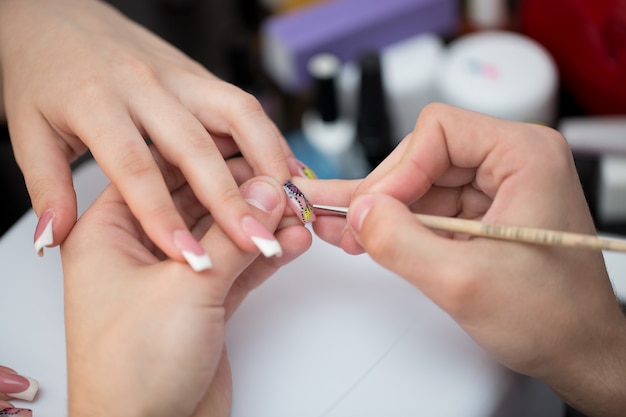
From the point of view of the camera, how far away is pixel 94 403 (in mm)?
465

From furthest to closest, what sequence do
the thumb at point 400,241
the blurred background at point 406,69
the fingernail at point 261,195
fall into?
the blurred background at point 406,69 < the fingernail at point 261,195 < the thumb at point 400,241

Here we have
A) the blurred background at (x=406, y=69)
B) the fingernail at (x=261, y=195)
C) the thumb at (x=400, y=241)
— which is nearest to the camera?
the thumb at (x=400, y=241)

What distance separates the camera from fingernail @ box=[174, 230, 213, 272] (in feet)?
1.61

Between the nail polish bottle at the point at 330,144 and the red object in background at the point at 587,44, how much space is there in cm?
35

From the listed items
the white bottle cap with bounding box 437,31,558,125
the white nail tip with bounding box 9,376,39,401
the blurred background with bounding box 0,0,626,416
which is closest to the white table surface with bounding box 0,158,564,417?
the white nail tip with bounding box 9,376,39,401

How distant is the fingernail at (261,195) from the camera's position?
0.55m

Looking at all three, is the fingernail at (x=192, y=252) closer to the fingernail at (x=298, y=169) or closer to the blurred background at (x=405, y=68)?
the fingernail at (x=298, y=169)

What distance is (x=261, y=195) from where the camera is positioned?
560 mm

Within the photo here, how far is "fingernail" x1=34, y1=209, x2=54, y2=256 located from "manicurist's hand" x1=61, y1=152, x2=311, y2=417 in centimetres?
2

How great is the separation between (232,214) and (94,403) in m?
0.18

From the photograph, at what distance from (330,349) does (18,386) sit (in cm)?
26

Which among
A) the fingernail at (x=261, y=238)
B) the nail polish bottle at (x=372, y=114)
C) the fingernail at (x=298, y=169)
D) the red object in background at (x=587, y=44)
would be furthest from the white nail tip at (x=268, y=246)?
the red object in background at (x=587, y=44)

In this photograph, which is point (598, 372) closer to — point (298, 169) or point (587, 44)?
point (298, 169)

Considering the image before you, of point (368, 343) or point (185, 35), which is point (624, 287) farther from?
point (185, 35)
